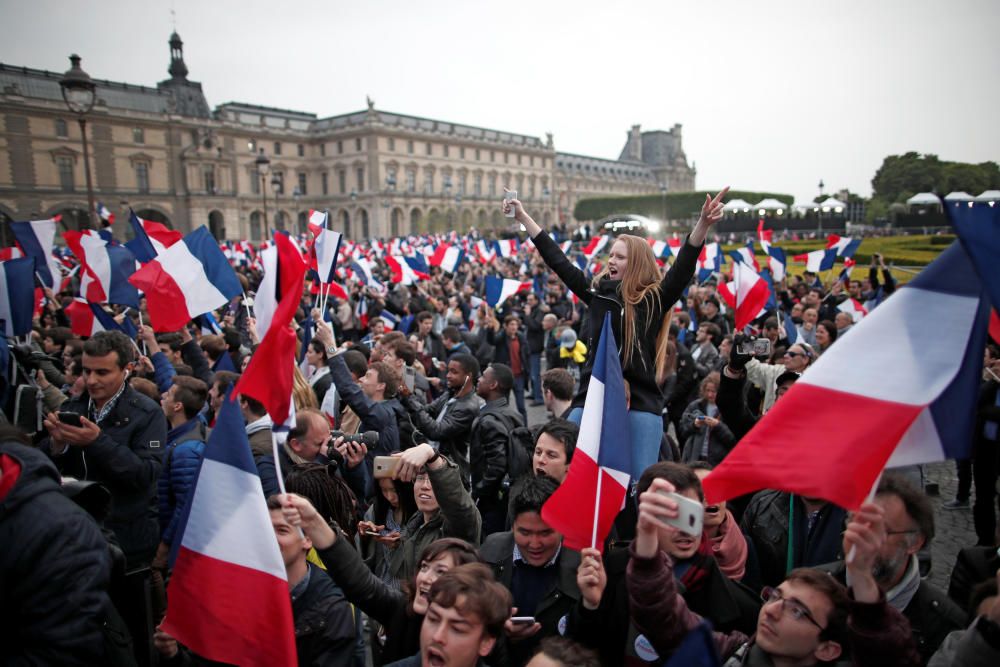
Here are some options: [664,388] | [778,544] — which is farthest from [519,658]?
[664,388]

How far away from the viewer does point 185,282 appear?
19.2ft

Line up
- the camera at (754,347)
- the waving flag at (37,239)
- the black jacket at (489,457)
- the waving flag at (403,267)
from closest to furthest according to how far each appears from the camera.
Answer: the camera at (754,347)
the black jacket at (489,457)
the waving flag at (37,239)
the waving flag at (403,267)

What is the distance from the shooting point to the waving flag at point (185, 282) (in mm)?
5673

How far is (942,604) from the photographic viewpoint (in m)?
2.09

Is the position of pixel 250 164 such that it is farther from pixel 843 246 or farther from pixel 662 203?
pixel 843 246

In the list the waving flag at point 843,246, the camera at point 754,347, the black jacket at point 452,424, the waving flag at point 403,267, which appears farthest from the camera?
the waving flag at point 403,267

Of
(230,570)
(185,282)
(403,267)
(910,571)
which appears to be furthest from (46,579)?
(403,267)

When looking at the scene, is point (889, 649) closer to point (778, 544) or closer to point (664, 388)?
point (778, 544)

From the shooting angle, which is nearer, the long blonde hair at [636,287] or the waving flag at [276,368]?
the waving flag at [276,368]

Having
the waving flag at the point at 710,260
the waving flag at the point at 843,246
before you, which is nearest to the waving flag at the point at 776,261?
the waving flag at the point at 843,246

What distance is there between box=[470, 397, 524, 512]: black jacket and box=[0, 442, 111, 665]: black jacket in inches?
87.6

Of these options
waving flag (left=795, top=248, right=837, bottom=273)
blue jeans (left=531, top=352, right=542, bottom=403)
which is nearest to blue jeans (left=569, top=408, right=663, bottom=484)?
blue jeans (left=531, top=352, right=542, bottom=403)

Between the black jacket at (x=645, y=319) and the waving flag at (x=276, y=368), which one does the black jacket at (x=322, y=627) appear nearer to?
the waving flag at (x=276, y=368)

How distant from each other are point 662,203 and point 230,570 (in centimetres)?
7414
